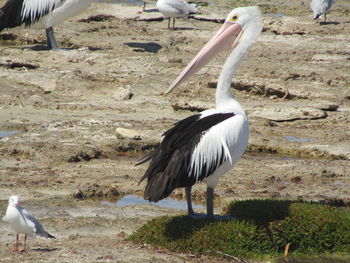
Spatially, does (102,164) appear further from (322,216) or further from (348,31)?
(348,31)

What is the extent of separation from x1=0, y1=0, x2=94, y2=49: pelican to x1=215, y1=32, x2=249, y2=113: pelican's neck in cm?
811

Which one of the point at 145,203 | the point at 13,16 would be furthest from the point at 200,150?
the point at 13,16

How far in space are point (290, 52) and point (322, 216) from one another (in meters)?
8.52

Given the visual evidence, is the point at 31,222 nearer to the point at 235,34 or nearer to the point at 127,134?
the point at 235,34

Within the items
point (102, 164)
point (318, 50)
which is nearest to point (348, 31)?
point (318, 50)

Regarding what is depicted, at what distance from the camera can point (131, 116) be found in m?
11.1

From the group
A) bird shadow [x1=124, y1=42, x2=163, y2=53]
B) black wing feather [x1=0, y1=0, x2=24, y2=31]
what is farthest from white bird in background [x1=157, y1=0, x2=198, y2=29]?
black wing feather [x1=0, y1=0, x2=24, y2=31]

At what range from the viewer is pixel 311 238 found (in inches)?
261

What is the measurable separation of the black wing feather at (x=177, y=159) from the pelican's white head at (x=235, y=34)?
814mm

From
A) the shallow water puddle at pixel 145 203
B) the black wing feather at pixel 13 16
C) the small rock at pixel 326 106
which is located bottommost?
the shallow water puddle at pixel 145 203

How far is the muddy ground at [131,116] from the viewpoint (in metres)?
7.25

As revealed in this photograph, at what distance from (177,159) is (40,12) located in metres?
9.07

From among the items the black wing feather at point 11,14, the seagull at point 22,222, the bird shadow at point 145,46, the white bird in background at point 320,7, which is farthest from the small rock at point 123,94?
the white bird in background at point 320,7

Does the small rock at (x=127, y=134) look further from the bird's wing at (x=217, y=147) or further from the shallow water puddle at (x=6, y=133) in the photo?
the bird's wing at (x=217, y=147)
